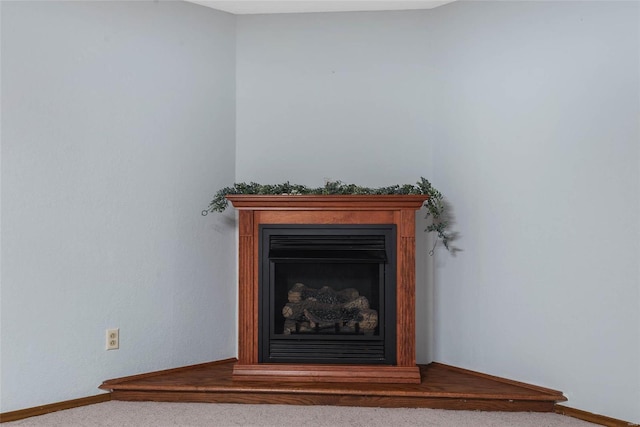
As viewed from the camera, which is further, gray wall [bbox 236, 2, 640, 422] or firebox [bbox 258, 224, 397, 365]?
firebox [bbox 258, 224, 397, 365]

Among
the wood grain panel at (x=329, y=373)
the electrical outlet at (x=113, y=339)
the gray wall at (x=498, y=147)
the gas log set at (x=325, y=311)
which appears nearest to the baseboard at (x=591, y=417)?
the gray wall at (x=498, y=147)

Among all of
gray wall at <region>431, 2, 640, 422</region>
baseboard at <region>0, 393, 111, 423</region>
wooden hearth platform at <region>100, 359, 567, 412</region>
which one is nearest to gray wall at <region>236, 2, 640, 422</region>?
gray wall at <region>431, 2, 640, 422</region>

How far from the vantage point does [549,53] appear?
10.5 ft

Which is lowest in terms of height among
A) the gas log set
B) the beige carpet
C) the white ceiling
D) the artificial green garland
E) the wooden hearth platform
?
the beige carpet

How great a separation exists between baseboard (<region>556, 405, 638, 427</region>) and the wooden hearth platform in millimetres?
48

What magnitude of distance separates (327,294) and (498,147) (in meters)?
1.31

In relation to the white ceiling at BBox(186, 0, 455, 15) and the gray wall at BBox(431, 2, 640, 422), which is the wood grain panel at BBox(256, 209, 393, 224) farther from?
the white ceiling at BBox(186, 0, 455, 15)

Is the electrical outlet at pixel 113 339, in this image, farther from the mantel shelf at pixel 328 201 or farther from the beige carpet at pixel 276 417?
the mantel shelf at pixel 328 201

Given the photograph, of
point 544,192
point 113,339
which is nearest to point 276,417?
point 113,339

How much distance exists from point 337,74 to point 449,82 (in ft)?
2.37

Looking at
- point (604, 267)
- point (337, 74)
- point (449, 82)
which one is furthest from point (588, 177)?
point (337, 74)

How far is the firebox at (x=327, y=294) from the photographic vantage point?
336 centimetres

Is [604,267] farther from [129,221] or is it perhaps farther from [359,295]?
[129,221]

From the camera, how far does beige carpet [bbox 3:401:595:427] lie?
2865mm
